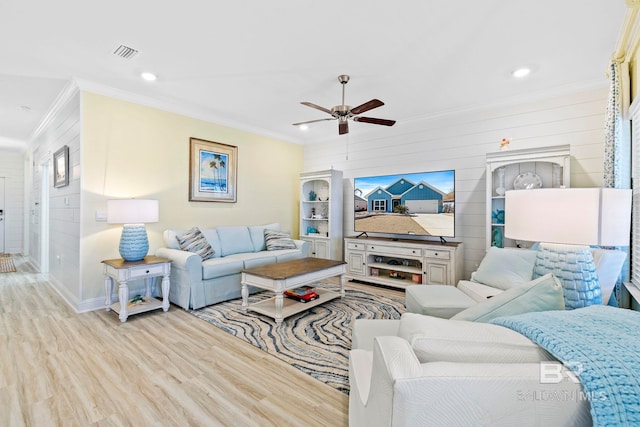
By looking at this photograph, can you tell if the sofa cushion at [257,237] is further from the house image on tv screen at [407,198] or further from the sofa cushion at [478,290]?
the sofa cushion at [478,290]

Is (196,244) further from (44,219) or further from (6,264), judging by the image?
(6,264)

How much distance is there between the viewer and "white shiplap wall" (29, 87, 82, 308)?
355cm

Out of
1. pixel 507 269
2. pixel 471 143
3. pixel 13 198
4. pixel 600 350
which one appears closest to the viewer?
pixel 600 350

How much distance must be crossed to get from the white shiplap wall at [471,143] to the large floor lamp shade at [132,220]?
3050mm

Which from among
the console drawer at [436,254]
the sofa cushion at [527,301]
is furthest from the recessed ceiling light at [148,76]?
the console drawer at [436,254]

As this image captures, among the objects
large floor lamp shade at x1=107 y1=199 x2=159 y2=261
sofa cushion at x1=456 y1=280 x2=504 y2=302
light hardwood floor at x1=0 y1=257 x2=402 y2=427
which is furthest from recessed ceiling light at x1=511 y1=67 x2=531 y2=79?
large floor lamp shade at x1=107 y1=199 x2=159 y2=261

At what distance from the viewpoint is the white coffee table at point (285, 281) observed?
311 cm

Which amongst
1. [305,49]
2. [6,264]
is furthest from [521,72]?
[6,264]

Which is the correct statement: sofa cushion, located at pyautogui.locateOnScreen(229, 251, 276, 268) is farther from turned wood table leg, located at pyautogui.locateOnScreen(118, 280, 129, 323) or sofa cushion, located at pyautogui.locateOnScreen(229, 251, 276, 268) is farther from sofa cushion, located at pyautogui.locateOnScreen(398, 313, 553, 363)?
sofa cushion, located at pyautogui.locateOnScreen(398, 313, 553, 363)

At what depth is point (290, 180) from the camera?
6043 millimetres

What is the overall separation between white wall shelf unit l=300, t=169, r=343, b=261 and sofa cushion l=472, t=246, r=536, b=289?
270 cm

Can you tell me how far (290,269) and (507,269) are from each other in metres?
2.18

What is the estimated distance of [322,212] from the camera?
5.80 meters

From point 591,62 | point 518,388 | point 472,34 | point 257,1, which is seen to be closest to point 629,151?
point 591,62
